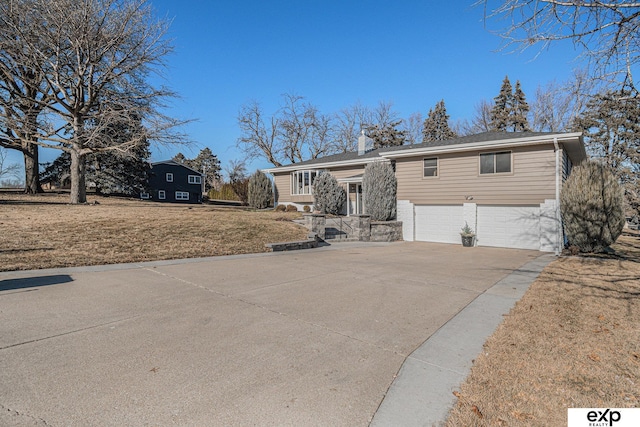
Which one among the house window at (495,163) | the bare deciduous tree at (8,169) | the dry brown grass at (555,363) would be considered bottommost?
the dry brown grass at (555,363)

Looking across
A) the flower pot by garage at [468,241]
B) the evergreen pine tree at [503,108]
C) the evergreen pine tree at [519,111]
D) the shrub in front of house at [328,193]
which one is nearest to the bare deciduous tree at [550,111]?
the evergreen pine tree at [519,111]

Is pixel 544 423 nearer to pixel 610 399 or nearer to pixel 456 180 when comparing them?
pixel 610 399

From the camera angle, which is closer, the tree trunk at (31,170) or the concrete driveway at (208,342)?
the concrete driveway at (208,342)

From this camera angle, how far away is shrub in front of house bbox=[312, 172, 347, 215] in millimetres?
18250

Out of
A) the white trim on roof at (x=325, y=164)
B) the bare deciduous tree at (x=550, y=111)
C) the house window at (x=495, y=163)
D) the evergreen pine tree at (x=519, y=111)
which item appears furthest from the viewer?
the evergreen pine tree at (x=519, y=111)

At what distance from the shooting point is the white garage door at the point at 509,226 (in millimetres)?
12594

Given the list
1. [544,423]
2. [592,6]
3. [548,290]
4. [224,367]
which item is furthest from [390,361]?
[592,6]

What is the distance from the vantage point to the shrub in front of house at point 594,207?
402 inches

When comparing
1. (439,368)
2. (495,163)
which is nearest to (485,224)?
(495,163)

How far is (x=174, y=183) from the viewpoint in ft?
126

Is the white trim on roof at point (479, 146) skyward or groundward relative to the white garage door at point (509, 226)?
skyward

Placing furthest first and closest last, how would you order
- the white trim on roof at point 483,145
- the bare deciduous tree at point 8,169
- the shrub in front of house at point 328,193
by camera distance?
the bare deciduous tree at point 8,169 < the shrub in front of house at point 328,193 < the white trim on roof at point 483,145

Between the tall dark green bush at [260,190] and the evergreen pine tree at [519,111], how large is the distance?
2405 cm

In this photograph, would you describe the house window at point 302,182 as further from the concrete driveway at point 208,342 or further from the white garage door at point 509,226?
the concrete driveway at point 208,342
